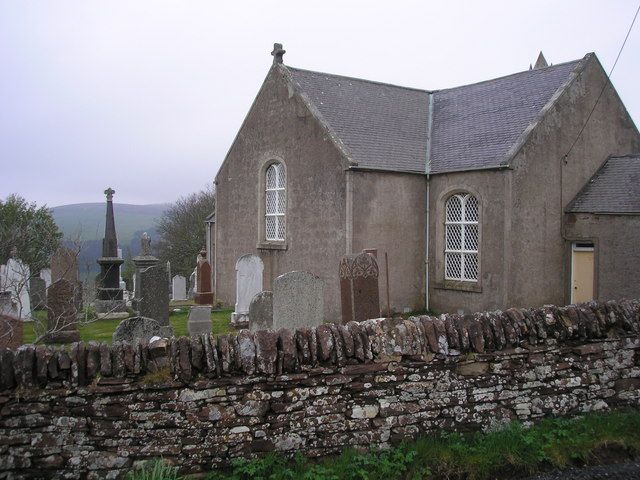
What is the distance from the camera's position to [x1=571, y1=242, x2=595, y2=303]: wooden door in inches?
628

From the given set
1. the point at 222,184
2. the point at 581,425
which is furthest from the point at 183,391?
the point at 222,184

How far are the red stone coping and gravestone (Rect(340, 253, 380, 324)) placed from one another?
3.96 m

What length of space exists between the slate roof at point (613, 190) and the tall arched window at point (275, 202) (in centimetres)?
955

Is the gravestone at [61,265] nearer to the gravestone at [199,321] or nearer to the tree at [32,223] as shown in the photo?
the gravestone at [199,321]

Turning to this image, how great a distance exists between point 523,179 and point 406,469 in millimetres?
12114

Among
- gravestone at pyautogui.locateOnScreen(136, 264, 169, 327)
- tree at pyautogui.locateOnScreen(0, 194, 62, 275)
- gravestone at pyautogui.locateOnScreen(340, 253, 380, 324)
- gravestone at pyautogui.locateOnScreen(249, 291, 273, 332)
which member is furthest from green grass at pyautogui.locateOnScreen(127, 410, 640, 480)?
tree at pyautogui.locateOnScreen(0, 194, 62, 275)

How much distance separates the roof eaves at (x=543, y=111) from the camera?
1509 cm

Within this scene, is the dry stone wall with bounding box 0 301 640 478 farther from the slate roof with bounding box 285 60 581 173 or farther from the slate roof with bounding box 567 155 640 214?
the slate roof with bounding box 567 155 640 214

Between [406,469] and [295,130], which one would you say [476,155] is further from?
[406,469]

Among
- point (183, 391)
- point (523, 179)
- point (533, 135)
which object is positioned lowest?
point (183, 391)

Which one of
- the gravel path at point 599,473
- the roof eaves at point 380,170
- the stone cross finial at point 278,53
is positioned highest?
the stone cross finial at point 278,53

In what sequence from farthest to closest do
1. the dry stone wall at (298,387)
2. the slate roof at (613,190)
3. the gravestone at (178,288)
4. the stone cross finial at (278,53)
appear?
the gravestone at (178,288) < the stone cross finial at (278,53) < the slate roof at (613,190) < the dry stone wall at (298,387)

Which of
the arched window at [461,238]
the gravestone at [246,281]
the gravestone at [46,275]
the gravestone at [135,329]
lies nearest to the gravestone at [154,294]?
the gravestone at [246,281]

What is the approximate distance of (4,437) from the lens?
191 inches
